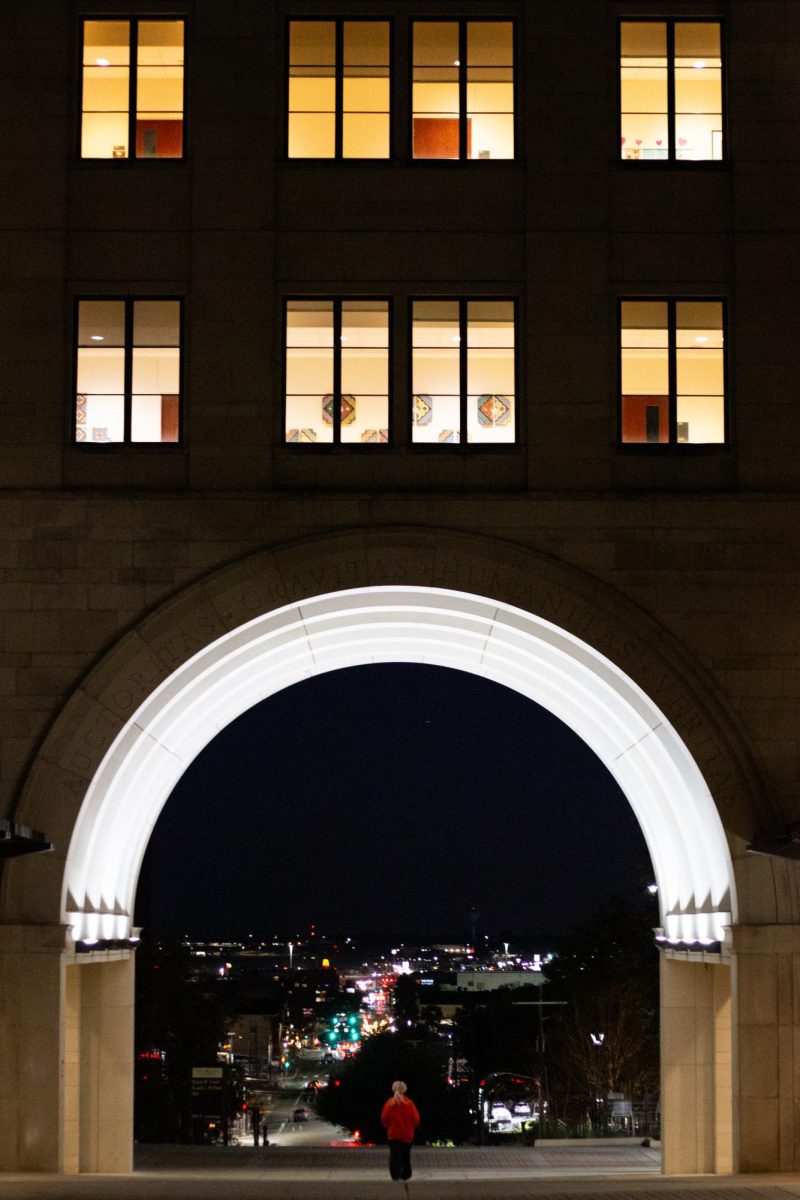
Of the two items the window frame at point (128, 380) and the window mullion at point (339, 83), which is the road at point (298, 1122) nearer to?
the window frame at point (128, 380)

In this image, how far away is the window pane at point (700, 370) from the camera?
26.0 meters

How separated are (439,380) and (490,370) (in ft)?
2.72

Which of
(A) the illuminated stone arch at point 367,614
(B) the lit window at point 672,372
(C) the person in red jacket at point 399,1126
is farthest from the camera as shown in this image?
(B) the lit window at point 672,372

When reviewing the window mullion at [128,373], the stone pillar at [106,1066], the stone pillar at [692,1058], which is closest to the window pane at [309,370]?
the window mullion at [128,373]

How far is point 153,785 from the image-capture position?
2922 centimetres

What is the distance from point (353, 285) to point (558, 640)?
648 cm

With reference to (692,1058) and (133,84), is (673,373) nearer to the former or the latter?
(133,84)

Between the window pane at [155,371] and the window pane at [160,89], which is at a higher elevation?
the window pane at [160,89]

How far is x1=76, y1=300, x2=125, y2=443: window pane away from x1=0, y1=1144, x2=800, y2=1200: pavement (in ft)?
36.8

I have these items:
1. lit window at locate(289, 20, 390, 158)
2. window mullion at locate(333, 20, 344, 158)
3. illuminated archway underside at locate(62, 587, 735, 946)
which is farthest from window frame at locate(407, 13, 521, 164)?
illuminated archway underside at locate(62, 587, 735, 946)

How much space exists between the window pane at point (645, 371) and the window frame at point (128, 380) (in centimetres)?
700

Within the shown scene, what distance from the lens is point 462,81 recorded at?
26438mm

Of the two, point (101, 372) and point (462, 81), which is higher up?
point (462, 81)

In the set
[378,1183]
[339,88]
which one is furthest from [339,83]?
[378,1183]
